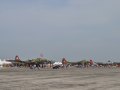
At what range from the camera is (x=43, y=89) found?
26.2 m

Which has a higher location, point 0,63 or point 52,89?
point 0,63

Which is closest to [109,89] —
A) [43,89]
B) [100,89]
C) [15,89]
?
[100,89]

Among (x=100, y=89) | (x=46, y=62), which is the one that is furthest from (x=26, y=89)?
(x=46, y=62)

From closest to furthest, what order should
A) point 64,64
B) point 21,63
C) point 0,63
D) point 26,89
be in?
point 26,89 → point 0,63 → point 64,64 → point 21,63

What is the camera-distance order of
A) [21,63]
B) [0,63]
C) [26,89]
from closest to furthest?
[26,89], [0,63], [21,63]

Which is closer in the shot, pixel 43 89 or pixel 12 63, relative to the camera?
pixel 43 89

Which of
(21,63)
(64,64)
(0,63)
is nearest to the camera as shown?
(0,63)

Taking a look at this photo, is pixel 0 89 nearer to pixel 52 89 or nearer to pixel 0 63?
pixel 52 89

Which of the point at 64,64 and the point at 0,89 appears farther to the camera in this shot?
the point at 64,64

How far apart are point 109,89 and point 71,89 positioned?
3030mm

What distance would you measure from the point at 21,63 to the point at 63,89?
566 ft

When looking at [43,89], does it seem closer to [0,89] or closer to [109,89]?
[0,89]

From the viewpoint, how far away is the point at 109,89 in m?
26.8

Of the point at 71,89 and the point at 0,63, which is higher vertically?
the point at 0,63
